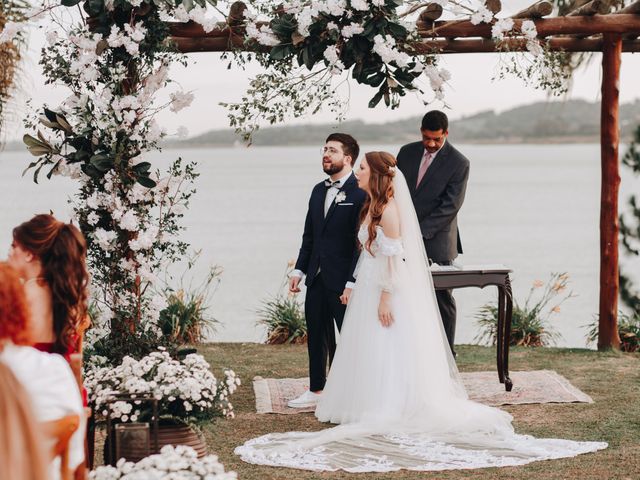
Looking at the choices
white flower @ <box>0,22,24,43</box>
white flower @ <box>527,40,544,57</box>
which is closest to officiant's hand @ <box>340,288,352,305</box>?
white flower @ <box>527,40,544,57</box>

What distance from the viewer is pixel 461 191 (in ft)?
25.3

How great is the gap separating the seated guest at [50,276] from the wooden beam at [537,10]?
16.2 ft

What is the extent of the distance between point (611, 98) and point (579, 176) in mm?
70721

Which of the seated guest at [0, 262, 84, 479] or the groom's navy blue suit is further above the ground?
the groom's navy blue suit

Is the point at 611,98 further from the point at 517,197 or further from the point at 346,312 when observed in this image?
the point at 517,197

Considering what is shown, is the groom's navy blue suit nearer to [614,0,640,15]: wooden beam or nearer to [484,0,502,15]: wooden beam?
[484,0,502,15]: wooden beam

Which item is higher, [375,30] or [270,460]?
[375,30]

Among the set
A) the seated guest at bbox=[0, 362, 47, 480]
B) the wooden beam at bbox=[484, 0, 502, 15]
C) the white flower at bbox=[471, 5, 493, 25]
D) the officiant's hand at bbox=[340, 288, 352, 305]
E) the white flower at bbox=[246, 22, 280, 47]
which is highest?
the wooden beam at bbox=[484, 0, 502, 15]

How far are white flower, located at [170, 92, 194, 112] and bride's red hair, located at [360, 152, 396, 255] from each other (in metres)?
1.08

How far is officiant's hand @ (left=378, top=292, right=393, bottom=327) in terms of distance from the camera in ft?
21.2

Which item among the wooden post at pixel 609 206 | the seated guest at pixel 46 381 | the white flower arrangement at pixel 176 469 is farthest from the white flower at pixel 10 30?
the wooden post at pixel 609 206

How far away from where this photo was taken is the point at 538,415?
684cm

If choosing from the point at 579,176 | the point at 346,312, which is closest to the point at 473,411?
the point at 346,312

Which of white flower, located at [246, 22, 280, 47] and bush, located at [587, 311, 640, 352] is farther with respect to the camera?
bush, located at [587, 311, 640, 352]
